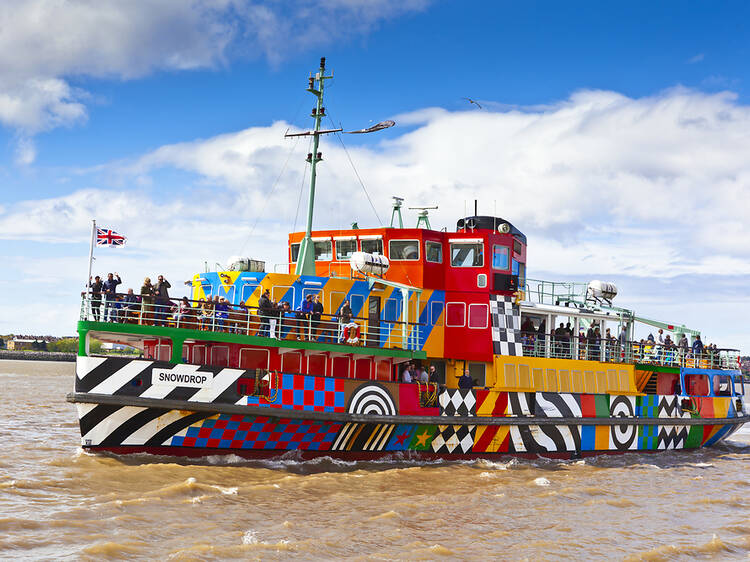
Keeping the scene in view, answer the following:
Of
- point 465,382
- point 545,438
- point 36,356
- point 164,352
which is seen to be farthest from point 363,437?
point 36,356

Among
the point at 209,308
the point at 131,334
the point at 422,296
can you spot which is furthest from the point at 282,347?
the point at 422,296

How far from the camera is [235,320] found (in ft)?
48.9

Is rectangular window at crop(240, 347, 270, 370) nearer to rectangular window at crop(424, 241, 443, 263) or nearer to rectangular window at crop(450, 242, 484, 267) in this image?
rectangular window at crop(424, 241, 443, 263)

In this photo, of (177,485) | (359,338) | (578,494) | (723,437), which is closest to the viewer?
(177,485)

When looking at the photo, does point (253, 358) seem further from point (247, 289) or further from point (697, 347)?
point (697, 347)

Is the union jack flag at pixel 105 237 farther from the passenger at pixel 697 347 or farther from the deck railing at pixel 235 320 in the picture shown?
the passenger at pixel 697 347

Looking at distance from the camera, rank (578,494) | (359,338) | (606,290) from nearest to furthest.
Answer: (578,494), (359,338), (606,290)

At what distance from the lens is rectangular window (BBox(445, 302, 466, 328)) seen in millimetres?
18516

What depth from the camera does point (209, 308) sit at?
51.8ft

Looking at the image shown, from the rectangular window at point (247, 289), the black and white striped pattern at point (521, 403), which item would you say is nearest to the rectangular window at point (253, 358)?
the rectangular window at point (247, 289)

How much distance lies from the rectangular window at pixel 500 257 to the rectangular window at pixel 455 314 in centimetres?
136

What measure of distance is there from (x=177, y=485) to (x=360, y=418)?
4.36 m

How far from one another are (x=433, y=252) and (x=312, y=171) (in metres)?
3.67

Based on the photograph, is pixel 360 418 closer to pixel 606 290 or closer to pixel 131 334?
pixel 131 334
